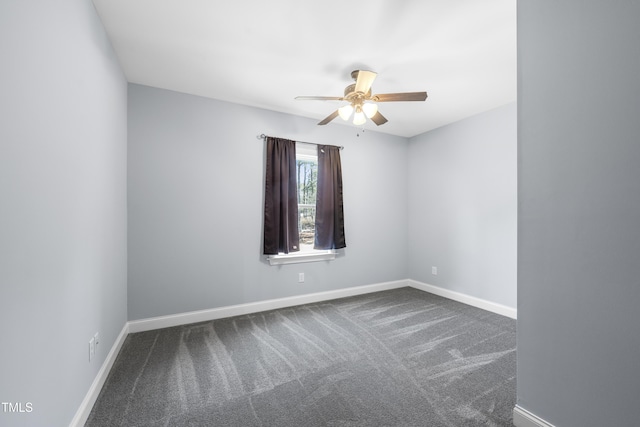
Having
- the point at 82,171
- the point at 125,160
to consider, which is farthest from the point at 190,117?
the point at 82,171

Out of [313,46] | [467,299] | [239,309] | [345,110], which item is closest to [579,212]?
[345,110]

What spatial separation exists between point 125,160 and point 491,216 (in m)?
4.37

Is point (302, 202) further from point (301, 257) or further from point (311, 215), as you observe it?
point (301, 257)

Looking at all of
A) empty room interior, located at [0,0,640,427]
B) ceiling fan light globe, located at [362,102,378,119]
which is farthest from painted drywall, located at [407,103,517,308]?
ceiling fan light globe, located at [362,102,378,119]

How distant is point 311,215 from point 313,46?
2285 mm

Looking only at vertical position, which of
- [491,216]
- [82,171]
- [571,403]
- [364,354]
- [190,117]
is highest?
[190,117]

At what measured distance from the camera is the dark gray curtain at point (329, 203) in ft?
12.4

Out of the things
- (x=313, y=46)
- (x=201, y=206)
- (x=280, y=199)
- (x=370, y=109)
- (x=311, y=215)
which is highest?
(x=313, y=46)

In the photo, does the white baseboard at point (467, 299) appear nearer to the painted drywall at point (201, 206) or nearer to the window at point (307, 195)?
the painted drywall at point (201, 206)

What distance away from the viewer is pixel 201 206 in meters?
3.04

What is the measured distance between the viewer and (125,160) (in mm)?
2648

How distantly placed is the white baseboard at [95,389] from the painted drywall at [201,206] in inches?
22.3

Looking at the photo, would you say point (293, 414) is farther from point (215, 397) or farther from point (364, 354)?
point (364, 354)

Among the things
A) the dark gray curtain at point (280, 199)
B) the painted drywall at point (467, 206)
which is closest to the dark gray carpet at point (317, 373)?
the painted drywall at point (467, 206)
